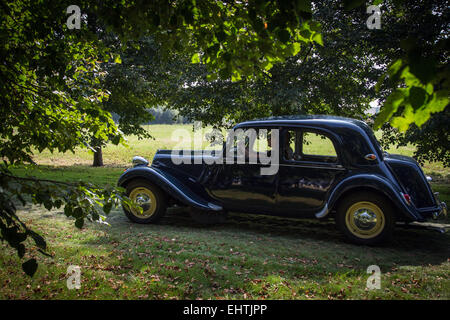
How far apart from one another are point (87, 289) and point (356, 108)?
11273 millimetres

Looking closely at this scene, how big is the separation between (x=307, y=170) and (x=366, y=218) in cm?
119

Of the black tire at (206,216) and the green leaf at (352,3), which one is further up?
the green leaf at (352,3)

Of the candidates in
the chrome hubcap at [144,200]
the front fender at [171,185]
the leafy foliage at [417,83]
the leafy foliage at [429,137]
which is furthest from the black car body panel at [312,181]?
the leafy foliage at [417,83]

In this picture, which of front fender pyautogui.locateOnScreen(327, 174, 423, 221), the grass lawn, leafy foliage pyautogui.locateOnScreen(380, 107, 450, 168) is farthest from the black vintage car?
leafy foliage pyautogui.locateOnScreen(380, 107, 450, 168)

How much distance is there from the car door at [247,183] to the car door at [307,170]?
0.22m

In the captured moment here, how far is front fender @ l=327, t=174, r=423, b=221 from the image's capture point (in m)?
5.22

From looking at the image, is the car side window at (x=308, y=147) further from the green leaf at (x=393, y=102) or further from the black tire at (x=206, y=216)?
the green leaf at (x=393, y=102)

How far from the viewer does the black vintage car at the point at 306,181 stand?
5.43 m

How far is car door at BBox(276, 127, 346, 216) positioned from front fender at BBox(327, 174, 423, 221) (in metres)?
0.18

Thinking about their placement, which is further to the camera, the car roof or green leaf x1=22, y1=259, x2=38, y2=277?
the car roof

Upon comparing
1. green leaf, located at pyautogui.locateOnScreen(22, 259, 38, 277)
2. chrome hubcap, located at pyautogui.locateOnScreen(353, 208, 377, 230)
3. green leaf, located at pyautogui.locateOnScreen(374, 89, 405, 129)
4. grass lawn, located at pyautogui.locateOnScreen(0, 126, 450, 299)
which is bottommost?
grass lawn, located at pyautogui.locateOnScreen(0, 126, 450, 299)

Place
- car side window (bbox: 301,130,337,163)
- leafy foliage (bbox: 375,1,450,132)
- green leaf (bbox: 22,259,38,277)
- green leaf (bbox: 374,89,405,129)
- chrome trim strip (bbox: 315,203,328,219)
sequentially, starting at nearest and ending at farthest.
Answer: leafy foliage (bbox: 375,1,450,132) < green leaf (bbox: 374,89,405,129) < green leaf (bbox: 22,259,38,277) < chrome trim strip (bbox: 315,203,328,219) < car side window (bbox: 301,130,337,163)

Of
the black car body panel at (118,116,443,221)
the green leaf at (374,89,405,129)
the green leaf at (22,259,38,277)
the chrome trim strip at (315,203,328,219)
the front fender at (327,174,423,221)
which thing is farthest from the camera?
the chrome trim strip at (315,203,328,219)

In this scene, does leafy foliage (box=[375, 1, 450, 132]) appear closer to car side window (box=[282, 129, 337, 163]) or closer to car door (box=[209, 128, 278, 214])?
car side window (box=[282, 129, 337, 163])
